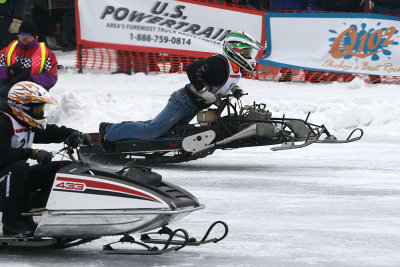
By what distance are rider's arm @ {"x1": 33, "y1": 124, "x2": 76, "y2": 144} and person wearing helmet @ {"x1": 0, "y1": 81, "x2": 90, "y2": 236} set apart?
0.50ft

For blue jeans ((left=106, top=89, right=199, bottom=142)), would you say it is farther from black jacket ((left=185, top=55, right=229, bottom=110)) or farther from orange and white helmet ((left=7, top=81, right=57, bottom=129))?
orange and white helmet ((left=7, top=81, right=57, bottom=129))

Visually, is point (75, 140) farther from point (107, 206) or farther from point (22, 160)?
point (107, 206)

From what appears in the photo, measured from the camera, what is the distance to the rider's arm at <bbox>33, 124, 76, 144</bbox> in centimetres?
564

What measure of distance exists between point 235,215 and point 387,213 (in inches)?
49.5

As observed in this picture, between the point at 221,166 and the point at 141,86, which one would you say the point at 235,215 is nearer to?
the point at 221,166

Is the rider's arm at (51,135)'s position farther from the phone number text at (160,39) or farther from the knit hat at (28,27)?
the phone number text at (160,39)

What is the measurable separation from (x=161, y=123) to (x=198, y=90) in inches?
26.0

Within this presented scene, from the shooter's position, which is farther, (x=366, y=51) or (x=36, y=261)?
(x=366, y=51)

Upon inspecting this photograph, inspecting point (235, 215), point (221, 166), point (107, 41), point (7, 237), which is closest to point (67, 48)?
point (107, 41)

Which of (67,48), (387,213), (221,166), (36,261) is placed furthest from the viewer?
(67,48)

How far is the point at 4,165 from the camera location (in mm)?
5227

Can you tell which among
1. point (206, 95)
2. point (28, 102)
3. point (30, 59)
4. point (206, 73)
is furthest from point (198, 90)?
point (28, 102)

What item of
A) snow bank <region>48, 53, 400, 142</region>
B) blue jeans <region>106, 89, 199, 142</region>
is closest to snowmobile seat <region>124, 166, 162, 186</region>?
blue jeans <region>106, 89, 199, 142</region>

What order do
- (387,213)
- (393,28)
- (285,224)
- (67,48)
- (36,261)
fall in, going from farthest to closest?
(67,48), (393,28), (387,213), (285,224), (36,261)
